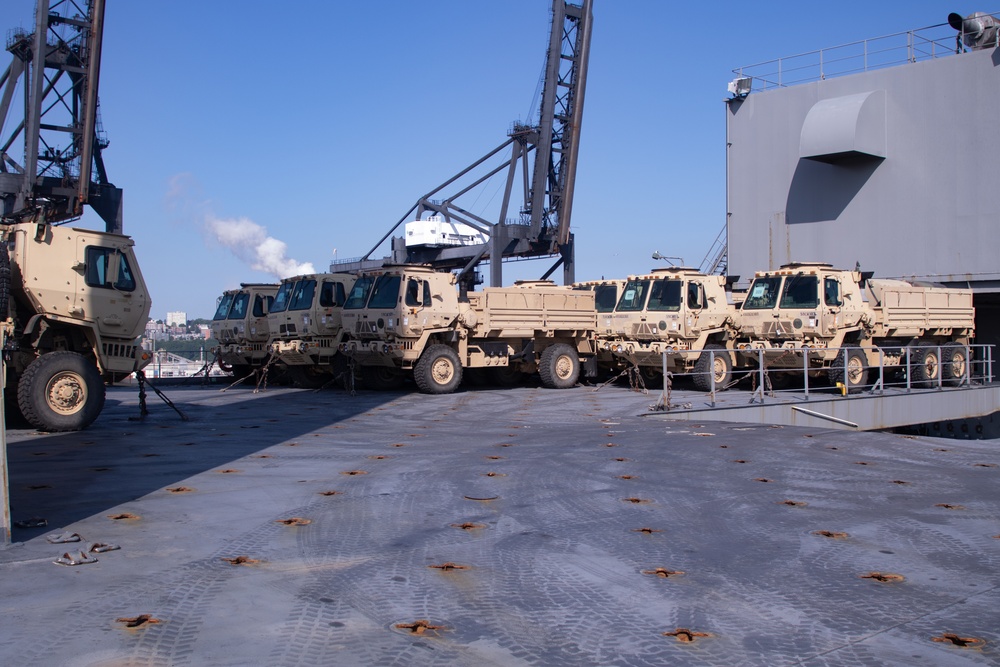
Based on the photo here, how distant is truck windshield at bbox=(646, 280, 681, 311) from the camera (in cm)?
1678

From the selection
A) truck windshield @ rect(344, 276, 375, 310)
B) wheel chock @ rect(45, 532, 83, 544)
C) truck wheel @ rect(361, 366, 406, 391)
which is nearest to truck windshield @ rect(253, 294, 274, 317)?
truck wheel @ rect(361, 366, 406, 391)

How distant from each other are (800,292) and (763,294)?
2.27 feet

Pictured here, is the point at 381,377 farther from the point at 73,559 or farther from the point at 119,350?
the point at 73,559

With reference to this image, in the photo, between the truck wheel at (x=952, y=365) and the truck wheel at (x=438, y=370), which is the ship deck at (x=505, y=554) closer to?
the truck wheel at (x=438, y=370)

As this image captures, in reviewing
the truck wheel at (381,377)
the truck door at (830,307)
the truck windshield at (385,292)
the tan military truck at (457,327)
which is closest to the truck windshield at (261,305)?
the truck wheel at (381,377)

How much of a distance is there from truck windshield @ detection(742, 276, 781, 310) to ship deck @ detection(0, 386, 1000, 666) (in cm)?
724

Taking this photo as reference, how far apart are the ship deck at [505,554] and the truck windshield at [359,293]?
7.45 metres

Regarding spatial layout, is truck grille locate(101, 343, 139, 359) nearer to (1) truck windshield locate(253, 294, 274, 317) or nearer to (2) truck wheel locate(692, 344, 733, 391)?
(1) truck windshield locate(253, 294, 274, 317)

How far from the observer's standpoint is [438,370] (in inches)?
647

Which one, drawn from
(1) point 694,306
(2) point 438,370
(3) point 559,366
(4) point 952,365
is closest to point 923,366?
(4) point 952,365

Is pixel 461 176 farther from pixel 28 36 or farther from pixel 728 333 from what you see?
pixel 728 333

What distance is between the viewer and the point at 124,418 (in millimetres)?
12539

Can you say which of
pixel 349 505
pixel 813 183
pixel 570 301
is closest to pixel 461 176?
pixel 813 183

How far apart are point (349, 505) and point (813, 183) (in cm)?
2083
